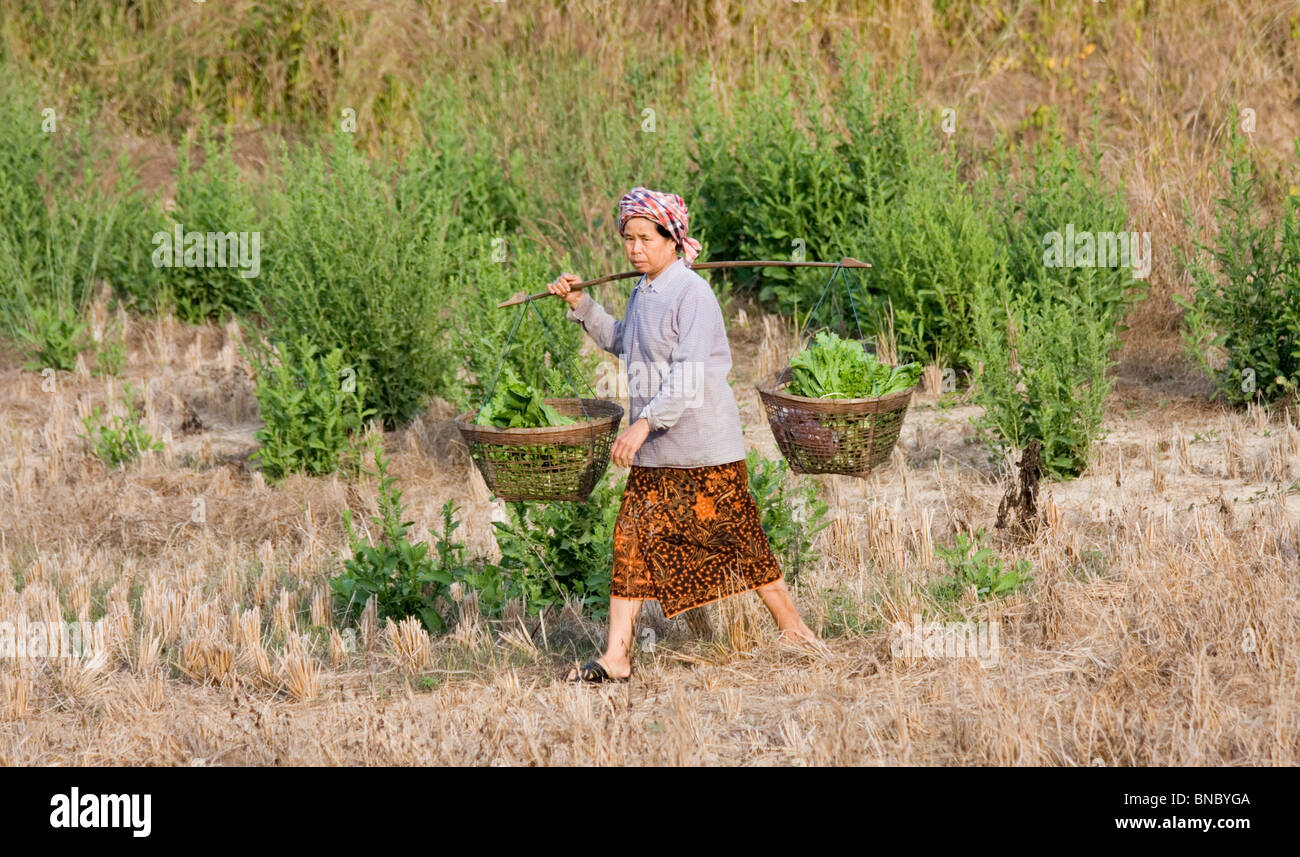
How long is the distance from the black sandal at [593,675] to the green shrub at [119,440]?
12.8 feet

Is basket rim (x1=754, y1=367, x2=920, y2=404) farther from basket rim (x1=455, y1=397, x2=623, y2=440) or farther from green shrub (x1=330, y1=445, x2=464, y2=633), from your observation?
green shrub (x1=330, y1=445, x2=464, y2=633)

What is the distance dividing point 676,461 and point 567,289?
0.69 m

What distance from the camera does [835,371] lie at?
5.02 m

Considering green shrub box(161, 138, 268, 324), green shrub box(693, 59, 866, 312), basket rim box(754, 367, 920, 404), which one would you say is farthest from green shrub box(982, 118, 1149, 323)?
green shrub box(161, 138, 268, 324)

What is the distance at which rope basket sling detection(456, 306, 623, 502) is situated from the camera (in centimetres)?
459

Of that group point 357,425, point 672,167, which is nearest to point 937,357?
point 672,167

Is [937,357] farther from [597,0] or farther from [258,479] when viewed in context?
[597,0]

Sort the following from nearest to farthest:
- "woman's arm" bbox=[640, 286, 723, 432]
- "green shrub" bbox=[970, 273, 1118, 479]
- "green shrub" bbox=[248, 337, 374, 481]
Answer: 1. "woman's arm" bbox=[640, 286, 723, 432]
2. "green shrub" bbox=[970, 273, 1118, 479]
3. "green shrub" bbox=[248, 337, 374, 481]

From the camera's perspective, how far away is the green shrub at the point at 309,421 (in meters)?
7.18

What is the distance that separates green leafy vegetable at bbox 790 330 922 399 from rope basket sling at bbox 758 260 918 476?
0.10m

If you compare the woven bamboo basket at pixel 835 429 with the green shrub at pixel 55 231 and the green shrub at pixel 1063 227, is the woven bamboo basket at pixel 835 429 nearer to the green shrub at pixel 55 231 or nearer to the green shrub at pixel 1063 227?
the green shrub at pixel 1063 227

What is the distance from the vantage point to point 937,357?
7.77 m

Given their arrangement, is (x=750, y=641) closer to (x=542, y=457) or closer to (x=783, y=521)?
(x=783, y=521)

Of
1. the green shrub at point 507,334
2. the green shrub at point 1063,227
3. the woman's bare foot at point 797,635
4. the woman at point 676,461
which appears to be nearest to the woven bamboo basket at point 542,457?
the woman at point 676,461
